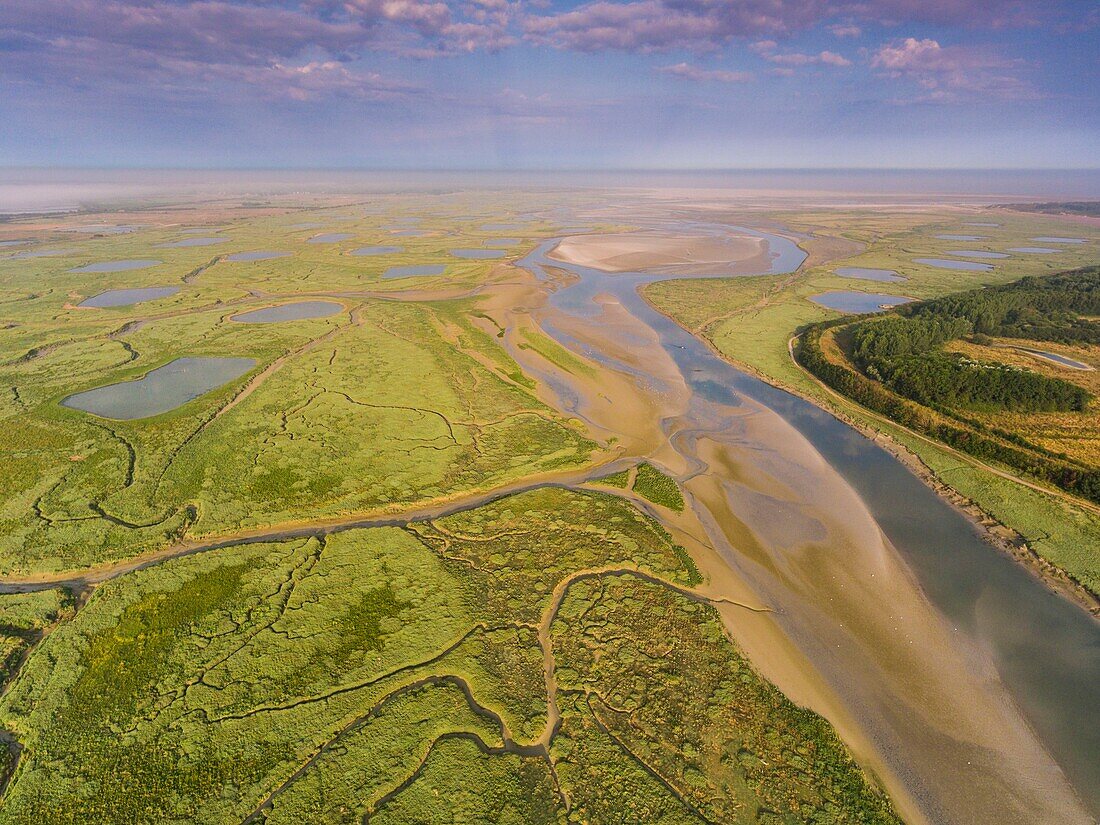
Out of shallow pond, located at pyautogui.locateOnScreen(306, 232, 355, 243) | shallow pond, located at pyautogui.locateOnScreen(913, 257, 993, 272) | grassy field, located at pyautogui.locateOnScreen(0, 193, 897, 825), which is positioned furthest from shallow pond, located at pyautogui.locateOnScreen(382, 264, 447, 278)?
shallow pond, located at pyautogui.locateOnScreen(913, 257, 993, 272)

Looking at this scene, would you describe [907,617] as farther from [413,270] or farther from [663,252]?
[663,252]

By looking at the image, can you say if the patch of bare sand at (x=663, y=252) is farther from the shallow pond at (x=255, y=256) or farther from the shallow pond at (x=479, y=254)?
the shallow pond at (x=255, y=256)

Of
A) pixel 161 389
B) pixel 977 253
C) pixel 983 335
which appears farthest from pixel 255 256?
pixel 977 253

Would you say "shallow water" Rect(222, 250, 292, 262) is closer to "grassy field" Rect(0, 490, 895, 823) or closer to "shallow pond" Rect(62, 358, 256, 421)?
"shallow pond" Rect(62, 358, 256, 421)

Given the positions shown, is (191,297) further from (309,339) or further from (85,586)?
(85,586)

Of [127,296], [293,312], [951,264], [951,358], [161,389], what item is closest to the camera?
[161,389]

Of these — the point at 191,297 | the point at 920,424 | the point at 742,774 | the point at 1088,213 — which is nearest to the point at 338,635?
the point at 742,774
